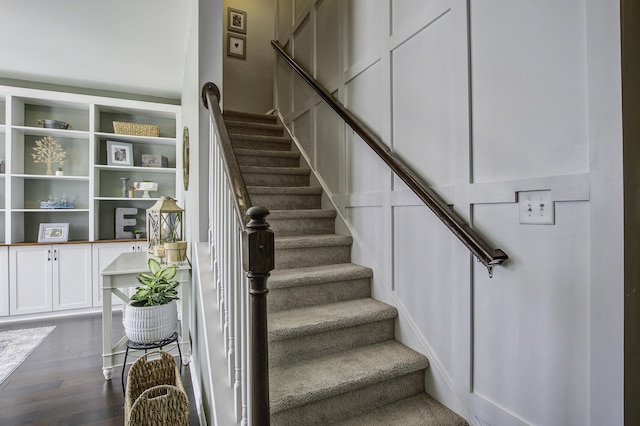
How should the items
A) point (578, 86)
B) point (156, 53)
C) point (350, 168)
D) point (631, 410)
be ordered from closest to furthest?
point (631, 410)
point (578, 86)
point (350, 168)
point (156, 53)

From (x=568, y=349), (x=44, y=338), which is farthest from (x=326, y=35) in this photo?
(x=44, y=338)

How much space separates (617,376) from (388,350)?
3.26 feet

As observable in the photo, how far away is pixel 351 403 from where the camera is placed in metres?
1.58

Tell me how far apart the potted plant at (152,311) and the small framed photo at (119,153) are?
2753mm

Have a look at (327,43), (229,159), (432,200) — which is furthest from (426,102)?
(327,43)

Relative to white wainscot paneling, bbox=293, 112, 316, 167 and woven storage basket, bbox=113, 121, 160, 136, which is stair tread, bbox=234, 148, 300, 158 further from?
woven storage basket, bbox=113, 121, 160, 136

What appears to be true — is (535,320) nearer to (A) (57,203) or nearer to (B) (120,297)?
(B) (120,297)

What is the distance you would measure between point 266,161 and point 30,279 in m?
3.19

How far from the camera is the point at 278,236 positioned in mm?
2469

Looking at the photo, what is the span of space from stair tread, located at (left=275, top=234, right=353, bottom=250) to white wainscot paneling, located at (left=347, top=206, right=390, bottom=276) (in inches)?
4.0

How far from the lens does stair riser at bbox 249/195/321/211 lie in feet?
8.72

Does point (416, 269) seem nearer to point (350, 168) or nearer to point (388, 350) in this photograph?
point (388, 350)

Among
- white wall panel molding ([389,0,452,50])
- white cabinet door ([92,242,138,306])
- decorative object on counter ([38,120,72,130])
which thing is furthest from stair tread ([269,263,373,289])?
decorative object on counter ([38,120,72,130])

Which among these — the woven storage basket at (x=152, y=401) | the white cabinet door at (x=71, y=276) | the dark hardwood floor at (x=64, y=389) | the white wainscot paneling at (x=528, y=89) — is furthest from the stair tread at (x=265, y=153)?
the white cabinet door at (x=71, y=276)
